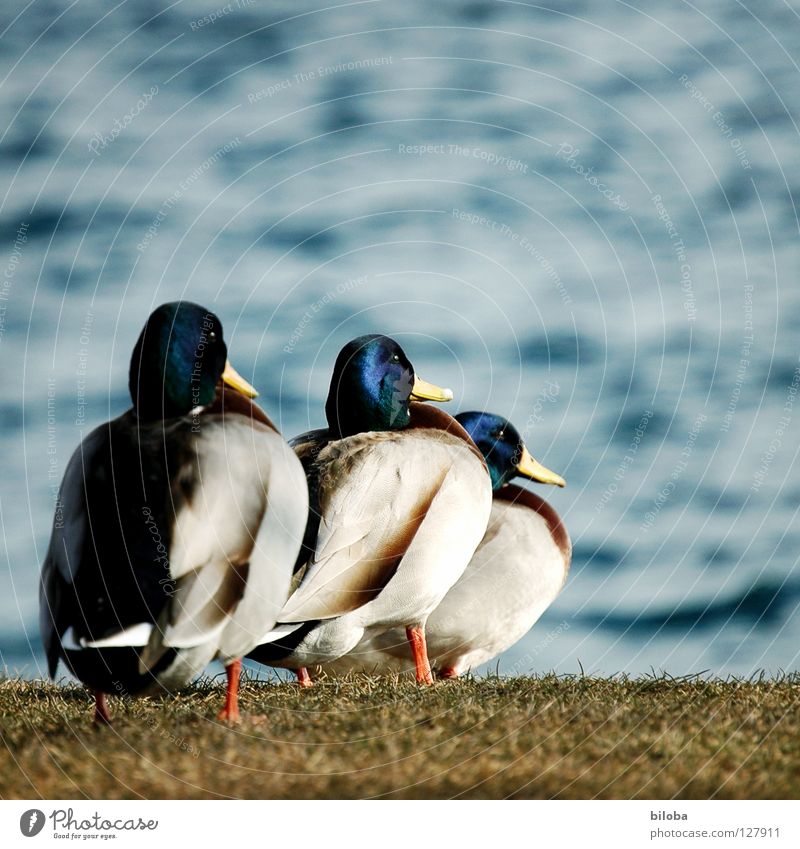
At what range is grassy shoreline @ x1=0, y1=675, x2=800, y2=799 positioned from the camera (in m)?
3.74

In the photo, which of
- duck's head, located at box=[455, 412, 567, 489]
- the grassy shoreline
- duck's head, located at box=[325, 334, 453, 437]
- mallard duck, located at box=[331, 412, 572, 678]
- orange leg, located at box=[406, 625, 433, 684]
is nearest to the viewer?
the grassy shoreline

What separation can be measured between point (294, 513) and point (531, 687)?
4.46ft

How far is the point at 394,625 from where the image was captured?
5.74 meters

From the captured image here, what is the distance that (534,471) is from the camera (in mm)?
7504

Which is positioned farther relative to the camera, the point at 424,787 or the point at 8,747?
the point at 8,747

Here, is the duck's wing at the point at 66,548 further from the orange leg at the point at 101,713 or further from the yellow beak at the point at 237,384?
the yellow beak at the point at 237,384

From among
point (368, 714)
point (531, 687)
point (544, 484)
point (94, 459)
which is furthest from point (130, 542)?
point (544, 484)

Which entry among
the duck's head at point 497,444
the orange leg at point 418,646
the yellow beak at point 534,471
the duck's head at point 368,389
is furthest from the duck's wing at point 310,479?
the yellow beak at point 534,471

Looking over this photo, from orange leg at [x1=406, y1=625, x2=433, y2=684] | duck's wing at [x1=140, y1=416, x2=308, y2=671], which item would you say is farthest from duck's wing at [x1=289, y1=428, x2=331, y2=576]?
orange leg at [x1=406, y1=625, x2=433, y2=684]

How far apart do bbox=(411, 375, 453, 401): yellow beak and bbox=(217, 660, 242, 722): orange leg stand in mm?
2221

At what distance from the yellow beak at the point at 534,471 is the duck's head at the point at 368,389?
1.49m

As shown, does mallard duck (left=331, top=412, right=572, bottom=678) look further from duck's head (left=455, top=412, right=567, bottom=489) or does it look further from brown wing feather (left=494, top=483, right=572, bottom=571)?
duck's head (left=455, top=412, right=567, bottom=489)

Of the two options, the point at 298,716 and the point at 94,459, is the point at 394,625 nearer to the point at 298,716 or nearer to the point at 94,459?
the point at 298,716

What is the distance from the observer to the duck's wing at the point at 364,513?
518cm
